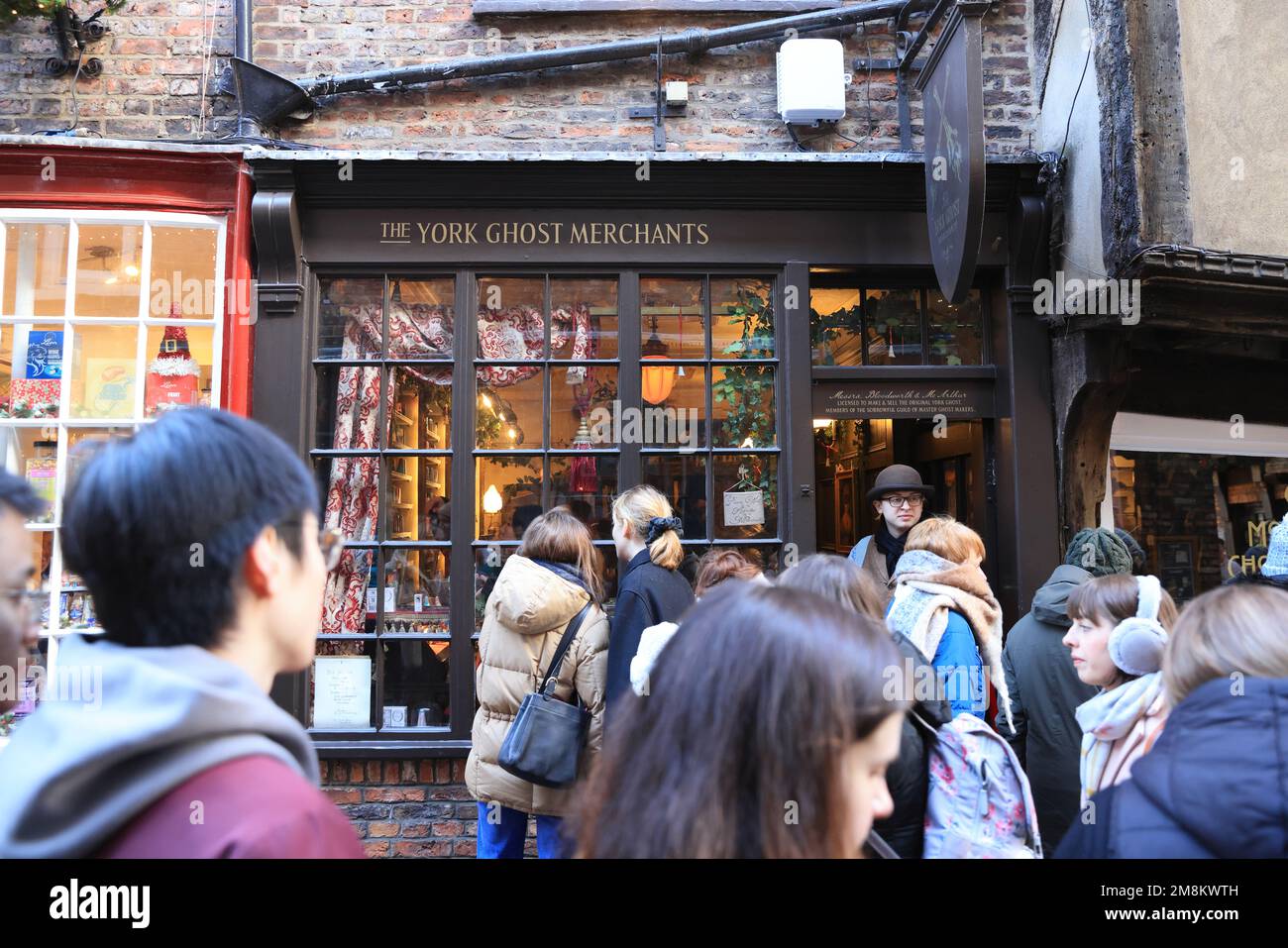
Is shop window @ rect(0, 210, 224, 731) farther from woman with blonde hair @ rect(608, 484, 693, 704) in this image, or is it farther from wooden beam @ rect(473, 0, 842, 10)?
woman with blonde hair @ rect(608, 484, 693, 704)

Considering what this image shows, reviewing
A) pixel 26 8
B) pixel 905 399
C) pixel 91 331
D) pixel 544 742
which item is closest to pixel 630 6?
pixel 905 399

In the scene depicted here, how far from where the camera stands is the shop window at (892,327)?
542cm

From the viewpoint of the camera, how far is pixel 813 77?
5.21m

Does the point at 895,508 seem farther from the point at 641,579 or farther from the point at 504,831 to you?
the point at 504,831

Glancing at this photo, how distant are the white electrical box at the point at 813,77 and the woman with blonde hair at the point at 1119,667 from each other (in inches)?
137

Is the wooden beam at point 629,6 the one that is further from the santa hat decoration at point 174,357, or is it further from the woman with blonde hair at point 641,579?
the woman with blonde hair at point 641,579

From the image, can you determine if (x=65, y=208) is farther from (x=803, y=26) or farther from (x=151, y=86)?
(x=803, y=26)

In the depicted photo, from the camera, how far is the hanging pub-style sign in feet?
13.6

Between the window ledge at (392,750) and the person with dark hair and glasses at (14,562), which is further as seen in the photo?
the window ledge at (392,750)

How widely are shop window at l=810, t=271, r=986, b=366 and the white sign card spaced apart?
3.30 m

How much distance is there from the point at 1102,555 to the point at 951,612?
3.94 ft

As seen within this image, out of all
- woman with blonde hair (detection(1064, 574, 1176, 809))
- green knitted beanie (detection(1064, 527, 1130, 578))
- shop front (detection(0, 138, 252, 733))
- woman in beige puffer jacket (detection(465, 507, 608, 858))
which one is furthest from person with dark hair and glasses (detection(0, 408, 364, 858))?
shop front (detection(0, 138, 252, 733))

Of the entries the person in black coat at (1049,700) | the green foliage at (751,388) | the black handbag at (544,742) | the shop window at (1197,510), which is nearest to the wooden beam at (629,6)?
the green foliage at (751,388)

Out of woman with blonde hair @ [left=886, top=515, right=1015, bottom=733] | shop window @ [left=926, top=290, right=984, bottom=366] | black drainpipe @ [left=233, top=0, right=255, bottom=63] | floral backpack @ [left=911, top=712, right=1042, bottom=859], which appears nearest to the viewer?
floral backpack @ [left=911, top=712, right=1042, bottom=859]
